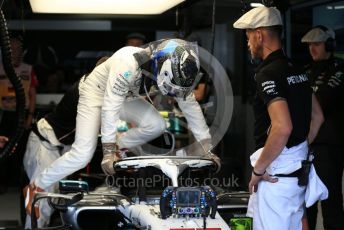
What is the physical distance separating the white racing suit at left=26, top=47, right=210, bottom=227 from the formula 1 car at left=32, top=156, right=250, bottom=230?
0.39m

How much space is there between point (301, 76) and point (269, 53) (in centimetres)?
27

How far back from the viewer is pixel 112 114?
232 inches

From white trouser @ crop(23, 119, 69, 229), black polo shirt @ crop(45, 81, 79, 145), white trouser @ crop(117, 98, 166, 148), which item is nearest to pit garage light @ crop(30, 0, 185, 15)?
black polo shirt @ crop(45, 81, 79, 145)

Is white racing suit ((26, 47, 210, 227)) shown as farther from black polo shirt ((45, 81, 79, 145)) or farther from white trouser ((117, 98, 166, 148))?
black polo shirt ((45, 81, 79, 145))

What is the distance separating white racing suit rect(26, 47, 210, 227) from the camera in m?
5.90

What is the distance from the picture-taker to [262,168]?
4926mm

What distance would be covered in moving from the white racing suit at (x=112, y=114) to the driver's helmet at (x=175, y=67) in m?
0.27

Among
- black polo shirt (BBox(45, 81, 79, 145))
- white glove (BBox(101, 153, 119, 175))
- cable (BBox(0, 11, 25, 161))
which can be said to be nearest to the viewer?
white glove (BBox(101, 153, 119, 175))

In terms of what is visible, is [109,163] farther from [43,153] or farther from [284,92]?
[43,153]

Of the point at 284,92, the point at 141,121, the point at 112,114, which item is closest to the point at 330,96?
the point at 141,121

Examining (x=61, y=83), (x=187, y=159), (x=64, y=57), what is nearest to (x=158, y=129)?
(x=187, y=159)

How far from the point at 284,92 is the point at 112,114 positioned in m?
1.57

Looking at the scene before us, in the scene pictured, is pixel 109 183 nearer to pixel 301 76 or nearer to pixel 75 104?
pixel 75 104

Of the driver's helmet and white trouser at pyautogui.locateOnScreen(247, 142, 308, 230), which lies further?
the driver's helmet
